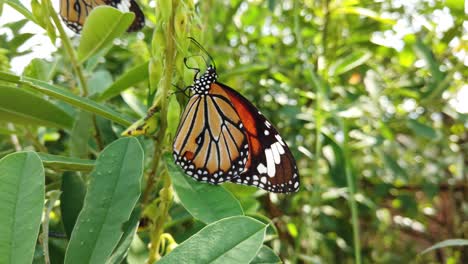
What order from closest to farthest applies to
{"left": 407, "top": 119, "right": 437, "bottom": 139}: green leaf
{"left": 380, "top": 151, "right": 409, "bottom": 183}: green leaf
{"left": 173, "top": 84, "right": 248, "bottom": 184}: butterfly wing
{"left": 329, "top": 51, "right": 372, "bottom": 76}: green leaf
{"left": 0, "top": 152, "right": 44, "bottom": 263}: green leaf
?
{"left": 0, "top": 152, "right": 44, "bottom": 263}: green leaf, {"left": 173, "top": 84, "right": 248, "bottom": 184}: butterfly wing, {"left": 329, "top": 51, "right": 372, "bottom": 76}: green leaf, {"left": 407, "top": 119, "right": 437, "bottom": 139}: green leaf, {"left": 380, "top": 151, "right": 409, "bottom": 183}: green leaf

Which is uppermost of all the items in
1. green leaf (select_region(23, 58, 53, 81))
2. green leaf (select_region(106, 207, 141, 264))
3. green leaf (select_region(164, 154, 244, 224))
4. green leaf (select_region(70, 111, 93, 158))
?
green leaf (select_region(23, 58, 53, 81))

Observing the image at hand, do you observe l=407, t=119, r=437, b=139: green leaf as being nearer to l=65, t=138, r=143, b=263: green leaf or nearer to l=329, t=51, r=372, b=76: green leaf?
l=329, t=51, r=372, b=76: green leaf

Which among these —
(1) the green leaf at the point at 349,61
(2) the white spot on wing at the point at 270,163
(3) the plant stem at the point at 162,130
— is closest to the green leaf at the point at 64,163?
(3) the plant stem at the point at 162,130

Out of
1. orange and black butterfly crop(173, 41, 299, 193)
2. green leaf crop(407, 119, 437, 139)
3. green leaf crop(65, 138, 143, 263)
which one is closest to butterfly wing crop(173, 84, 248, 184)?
orange and black butterfly crop(173, 41, 299, 193)

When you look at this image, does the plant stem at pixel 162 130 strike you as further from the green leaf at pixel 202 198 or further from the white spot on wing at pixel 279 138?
the white spot on wing at pixel 279 138

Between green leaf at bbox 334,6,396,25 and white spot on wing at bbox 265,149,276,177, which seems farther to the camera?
green leaf at bbox 334,6,396,25
